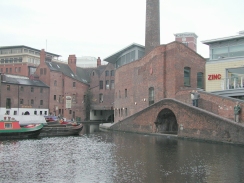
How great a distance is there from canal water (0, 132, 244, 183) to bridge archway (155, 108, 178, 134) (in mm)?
8608

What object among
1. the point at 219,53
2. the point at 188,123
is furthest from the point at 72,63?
the point at 188,123

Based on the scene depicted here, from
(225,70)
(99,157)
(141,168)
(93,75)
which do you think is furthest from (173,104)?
(93,75)

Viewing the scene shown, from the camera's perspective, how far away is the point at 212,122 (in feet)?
76.3

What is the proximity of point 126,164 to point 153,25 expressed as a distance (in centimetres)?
3085

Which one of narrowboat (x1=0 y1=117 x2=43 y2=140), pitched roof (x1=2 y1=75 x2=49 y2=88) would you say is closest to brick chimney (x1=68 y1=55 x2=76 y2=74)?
pitched roof (x1=2 y1=75 x2=49 y2=88)

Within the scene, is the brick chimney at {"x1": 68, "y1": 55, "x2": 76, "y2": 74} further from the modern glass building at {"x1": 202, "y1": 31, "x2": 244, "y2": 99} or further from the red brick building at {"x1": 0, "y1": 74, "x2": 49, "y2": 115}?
the modern glass building at {"x1": 202, "y1": 31, "x2": 244, "y2": 99}

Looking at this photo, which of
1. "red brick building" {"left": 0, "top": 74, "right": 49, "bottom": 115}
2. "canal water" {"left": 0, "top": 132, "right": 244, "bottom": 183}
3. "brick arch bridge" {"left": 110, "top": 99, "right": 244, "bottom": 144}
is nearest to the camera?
"canal water" {"left": 0, "top": 132, "right": 244, "bottom": 183}

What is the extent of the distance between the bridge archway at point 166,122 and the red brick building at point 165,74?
2.11 meters

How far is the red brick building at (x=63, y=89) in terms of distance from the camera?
60531 mm

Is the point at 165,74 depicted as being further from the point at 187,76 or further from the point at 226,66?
the point at 226,66

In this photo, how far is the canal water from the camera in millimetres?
13203

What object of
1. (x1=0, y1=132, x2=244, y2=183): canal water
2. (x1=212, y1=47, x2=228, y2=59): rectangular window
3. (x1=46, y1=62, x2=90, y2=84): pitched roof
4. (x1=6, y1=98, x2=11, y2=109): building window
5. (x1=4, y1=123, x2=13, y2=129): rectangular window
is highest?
(x1=46, y1=62, x2=90, y2=84): pitched roof

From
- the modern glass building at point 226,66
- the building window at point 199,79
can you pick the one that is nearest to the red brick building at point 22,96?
the building window at point 199,79

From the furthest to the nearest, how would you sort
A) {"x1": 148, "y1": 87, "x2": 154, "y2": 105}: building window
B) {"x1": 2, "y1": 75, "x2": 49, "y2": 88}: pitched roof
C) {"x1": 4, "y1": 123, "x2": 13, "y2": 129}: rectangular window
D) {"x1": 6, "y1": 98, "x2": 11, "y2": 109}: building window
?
{"x1": 2, "y1": 75, "x2": 49, "y2": 88}: pitched roof
{"x1": 6, "y1": 98, "x2": 11, "y2": 109}: building window
{"x1": 148, "y1": 87, "x2": 154, "y2": 105}: building window
{"x1": 4, "y1": 123, "x2": 13, "y2": 129}: rectangular window
